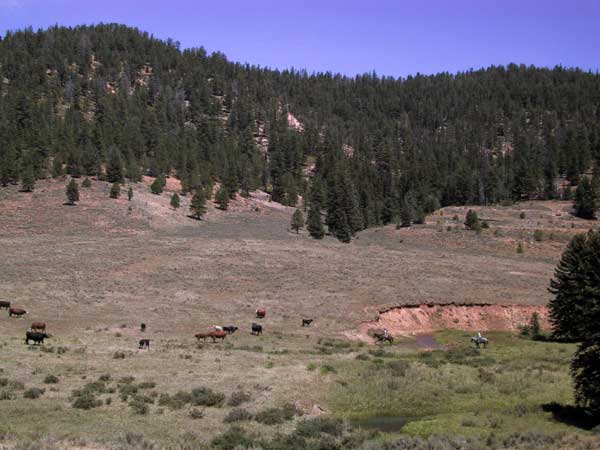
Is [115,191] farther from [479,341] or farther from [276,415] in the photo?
[276,415]

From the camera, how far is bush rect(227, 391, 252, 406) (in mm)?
24706

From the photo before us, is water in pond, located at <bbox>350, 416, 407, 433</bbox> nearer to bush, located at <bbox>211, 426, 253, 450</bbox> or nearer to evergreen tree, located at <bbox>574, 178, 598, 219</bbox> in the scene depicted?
bush, located at <bbox>211, 426, 253, 450</bbox>

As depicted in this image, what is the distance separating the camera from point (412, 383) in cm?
3050

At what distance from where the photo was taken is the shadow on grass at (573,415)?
2459cm

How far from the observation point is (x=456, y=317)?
5556 centimetres

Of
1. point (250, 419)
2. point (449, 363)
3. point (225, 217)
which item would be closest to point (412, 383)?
point (449, 363)

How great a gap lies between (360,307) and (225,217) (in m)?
62.2

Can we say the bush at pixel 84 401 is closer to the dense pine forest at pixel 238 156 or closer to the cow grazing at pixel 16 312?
the cow grazing at pixel 16 312

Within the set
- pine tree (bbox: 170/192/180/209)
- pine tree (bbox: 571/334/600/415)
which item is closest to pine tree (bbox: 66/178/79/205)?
pine tree (bbox: 170/192/180/209)

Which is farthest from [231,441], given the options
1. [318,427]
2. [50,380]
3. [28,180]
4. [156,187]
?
[156,187]

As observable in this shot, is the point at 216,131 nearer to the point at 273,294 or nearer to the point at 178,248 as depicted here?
the point at 178,248

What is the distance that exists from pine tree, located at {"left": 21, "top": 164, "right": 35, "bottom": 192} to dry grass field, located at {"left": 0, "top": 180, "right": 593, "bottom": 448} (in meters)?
1.74

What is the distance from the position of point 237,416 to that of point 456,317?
1460 inches

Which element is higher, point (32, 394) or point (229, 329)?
point (32, 394)
